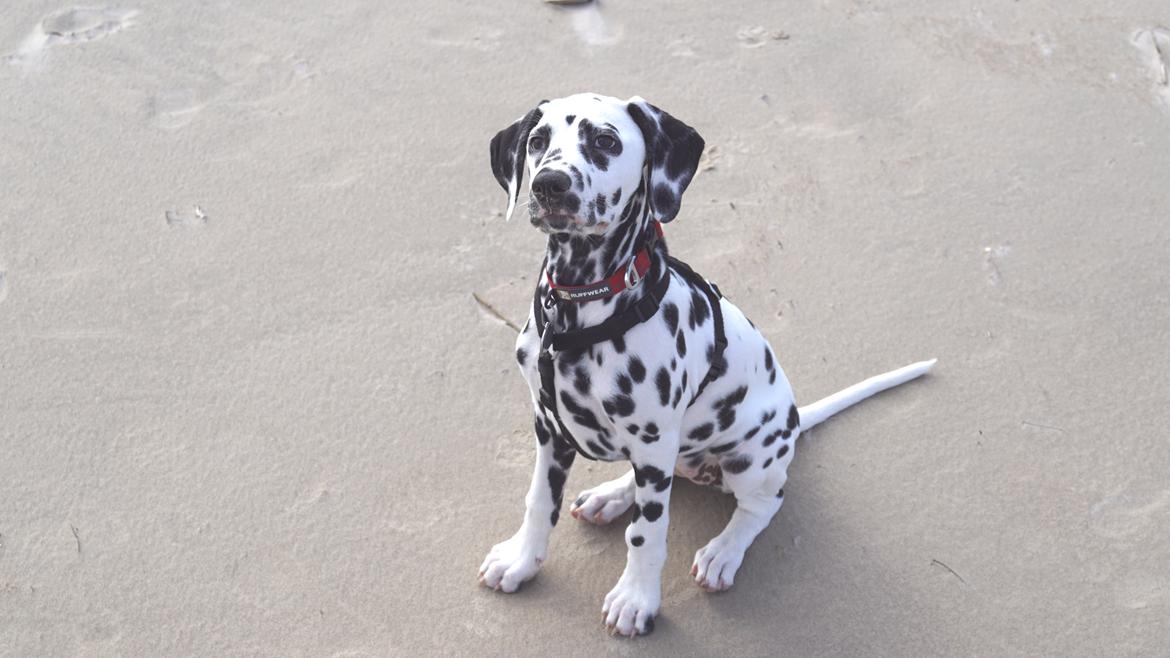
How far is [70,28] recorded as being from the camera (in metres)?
5.91

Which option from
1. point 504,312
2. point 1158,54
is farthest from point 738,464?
point 1158,54

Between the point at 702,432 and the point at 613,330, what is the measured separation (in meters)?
0.53

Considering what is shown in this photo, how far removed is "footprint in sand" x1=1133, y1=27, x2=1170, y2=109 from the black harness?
11.1ft

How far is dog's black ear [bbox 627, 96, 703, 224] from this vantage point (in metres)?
3.05

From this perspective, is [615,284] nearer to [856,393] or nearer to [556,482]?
[556,482]

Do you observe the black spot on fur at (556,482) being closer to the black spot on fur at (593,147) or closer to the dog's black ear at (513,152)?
the dog's black ear at (513,152)

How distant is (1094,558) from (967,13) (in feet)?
11.1

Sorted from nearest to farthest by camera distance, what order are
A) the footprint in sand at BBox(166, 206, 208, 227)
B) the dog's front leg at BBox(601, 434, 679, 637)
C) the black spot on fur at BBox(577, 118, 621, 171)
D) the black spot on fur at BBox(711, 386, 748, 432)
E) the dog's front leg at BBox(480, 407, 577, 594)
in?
the black spot on fur at BBox(577, 118, 621, 171) < the dog's front leg at BBox(601, 434, 679, 637) < the black spot on fur at BBox(711, 386, 748, 432) < the dog's front leg at BBox(480, 407, 577, 594) < the footprint in sand at BBox(166, 206, 208, 227)

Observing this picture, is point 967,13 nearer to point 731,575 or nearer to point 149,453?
point 731,575

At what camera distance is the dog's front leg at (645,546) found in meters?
3.29

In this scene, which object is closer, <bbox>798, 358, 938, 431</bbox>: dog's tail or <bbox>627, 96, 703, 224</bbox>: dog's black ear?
<bbox>627, 96, 703, 224</bbox>: dog's black ear

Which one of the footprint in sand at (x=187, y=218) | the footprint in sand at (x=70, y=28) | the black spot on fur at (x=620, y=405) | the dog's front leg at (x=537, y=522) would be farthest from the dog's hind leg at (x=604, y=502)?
the footprint in sand at (x=70, y=28)

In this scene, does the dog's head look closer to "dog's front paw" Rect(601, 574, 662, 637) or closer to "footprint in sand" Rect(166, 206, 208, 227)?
"dog's front paw" Rect(601, 574, 662, 637)

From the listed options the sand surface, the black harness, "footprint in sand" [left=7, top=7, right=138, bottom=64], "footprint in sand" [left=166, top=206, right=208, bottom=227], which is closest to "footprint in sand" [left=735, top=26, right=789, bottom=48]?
the sand surface
